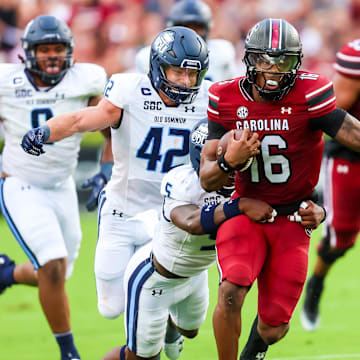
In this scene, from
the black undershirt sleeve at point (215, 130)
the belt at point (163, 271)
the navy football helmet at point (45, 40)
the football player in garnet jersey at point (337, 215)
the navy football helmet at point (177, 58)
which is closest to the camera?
the black undershirt sleeve at point (215, 130)

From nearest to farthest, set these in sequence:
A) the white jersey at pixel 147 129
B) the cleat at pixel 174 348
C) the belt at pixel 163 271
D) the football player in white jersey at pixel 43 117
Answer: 1. the belt at pixel 163 271
2. the white jersey at pixel 147 129
3. the cleat at pixel 174 348
4. the football player in white jersey at pixel 43 117

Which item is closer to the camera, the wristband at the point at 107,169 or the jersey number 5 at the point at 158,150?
the jersey number 5 at the point at 158,150

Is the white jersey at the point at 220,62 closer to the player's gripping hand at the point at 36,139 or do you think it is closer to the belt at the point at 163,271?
the player's gripping hand at the point at 36,139

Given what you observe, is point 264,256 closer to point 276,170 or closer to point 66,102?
point 276,170

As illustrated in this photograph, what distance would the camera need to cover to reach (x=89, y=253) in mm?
8477

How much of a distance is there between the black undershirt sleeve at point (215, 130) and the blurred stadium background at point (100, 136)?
182cm

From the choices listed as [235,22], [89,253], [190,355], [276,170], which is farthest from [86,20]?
[276,170]

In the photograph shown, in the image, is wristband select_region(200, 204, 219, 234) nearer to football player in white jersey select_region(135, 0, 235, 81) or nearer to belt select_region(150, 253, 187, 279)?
belt select_region(150, 253, 187, 279)

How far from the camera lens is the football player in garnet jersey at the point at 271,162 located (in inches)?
154

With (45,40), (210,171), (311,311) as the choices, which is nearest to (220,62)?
(45,40)

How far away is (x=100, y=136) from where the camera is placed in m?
10.0

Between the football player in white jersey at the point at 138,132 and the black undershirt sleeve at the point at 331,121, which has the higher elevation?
the black undershirt sleeve at the point at 331,121

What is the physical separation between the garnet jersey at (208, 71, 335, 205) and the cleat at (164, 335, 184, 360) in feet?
4.59

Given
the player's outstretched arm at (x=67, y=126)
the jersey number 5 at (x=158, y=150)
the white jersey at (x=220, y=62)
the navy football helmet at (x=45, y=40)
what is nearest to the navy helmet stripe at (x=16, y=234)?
the navy football helmet at (x=45, y=40)
